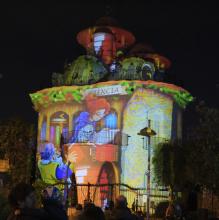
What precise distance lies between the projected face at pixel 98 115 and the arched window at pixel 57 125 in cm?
246

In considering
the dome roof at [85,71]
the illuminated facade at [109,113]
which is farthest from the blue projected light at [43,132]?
the dome roof at [85,71]

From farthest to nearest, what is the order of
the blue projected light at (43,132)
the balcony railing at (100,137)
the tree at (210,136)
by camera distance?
the blue projected light at (43,132) < the balcony railing at (100,137) < the tree at (210,136)

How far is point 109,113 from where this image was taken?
3609 cm

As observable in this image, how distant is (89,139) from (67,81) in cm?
545

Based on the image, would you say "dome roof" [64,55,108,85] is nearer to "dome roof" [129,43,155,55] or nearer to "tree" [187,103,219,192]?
"dome roof" [129,43,155,55]

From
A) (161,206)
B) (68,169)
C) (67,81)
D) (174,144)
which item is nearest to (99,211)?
(161,206)

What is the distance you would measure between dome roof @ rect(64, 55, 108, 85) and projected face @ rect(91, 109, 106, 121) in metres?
2.48

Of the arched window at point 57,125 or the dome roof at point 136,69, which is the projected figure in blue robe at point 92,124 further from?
the dome roof at point 136,69

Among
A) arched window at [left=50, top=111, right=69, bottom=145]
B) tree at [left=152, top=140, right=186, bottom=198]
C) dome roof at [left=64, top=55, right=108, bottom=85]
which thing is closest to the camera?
tree at [left=152, top=140, right=186, bottom=198]

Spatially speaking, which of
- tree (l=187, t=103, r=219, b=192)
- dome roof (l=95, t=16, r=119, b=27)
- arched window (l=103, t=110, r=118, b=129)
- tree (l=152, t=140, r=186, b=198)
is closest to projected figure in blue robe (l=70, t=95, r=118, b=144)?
arched window (l=103, t=110, r=118, b=129)

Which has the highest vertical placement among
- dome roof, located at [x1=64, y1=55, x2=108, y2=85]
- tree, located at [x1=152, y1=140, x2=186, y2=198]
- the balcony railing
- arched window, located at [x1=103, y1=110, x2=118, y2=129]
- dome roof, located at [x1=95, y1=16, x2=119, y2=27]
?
dome roof, located at [x1=95, y1=16, x2=119, y2=27]

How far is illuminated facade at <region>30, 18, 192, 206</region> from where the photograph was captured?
Answer: 116 feet

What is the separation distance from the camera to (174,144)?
33312mm

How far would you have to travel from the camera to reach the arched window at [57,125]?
125 ft
